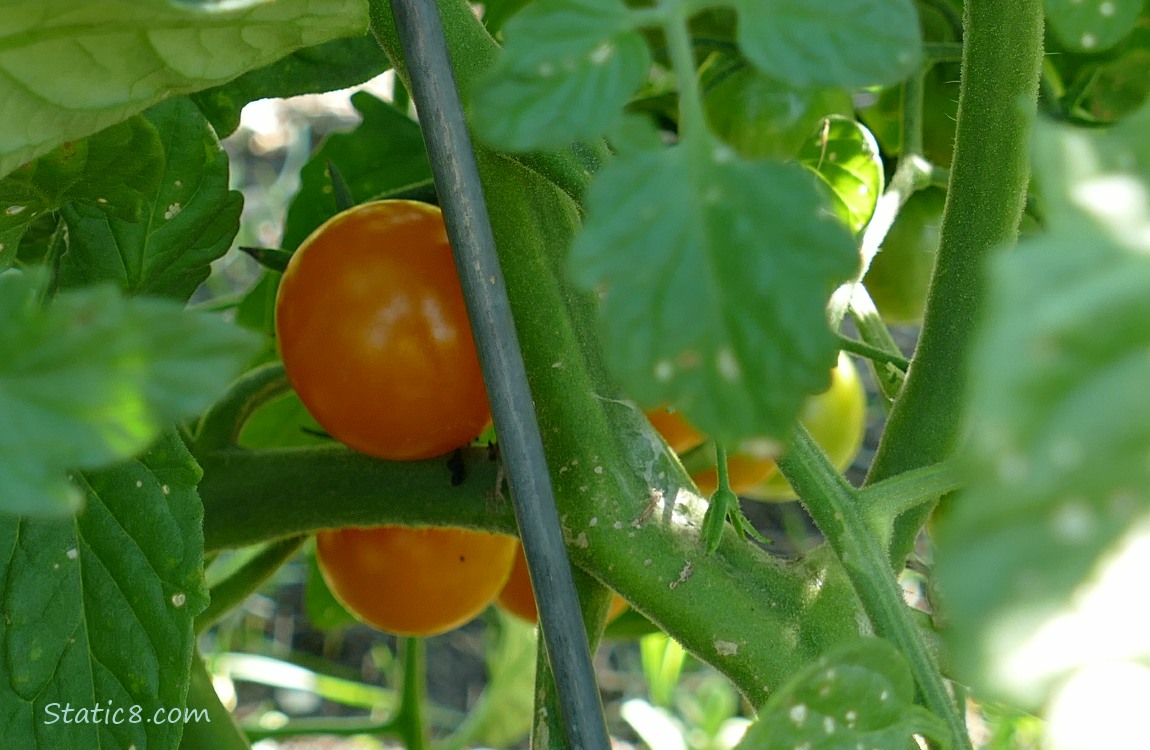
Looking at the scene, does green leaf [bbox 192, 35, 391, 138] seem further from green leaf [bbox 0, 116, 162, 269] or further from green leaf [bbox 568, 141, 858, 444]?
green leaf [bbox 568, 141, 858, 444]

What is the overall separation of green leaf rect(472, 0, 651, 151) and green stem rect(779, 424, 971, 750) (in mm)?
147

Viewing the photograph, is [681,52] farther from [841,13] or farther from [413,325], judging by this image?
[413,325]

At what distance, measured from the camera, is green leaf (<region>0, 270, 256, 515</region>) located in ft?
0.59

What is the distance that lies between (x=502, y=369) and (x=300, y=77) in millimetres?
333

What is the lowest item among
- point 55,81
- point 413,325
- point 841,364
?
point 841,364

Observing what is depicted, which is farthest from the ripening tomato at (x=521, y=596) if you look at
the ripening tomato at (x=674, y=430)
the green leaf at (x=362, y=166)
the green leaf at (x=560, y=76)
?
the green leaf at (x=560, y=76)

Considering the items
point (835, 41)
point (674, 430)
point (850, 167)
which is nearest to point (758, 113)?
point (850, 167)

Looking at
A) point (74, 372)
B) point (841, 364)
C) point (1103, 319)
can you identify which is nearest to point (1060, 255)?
point (1103, 319)

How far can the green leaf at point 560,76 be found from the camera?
0.69ft

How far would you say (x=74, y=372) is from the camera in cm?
18

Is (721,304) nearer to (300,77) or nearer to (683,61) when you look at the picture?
(683,61)

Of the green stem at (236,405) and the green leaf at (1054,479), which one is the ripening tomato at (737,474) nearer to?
the green stem at (236,405)

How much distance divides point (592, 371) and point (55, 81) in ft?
0.63

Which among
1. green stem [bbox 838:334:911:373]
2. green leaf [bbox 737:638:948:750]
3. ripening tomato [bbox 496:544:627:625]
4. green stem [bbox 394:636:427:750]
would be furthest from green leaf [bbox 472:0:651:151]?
green stem [bbox 394:636:427:750]
